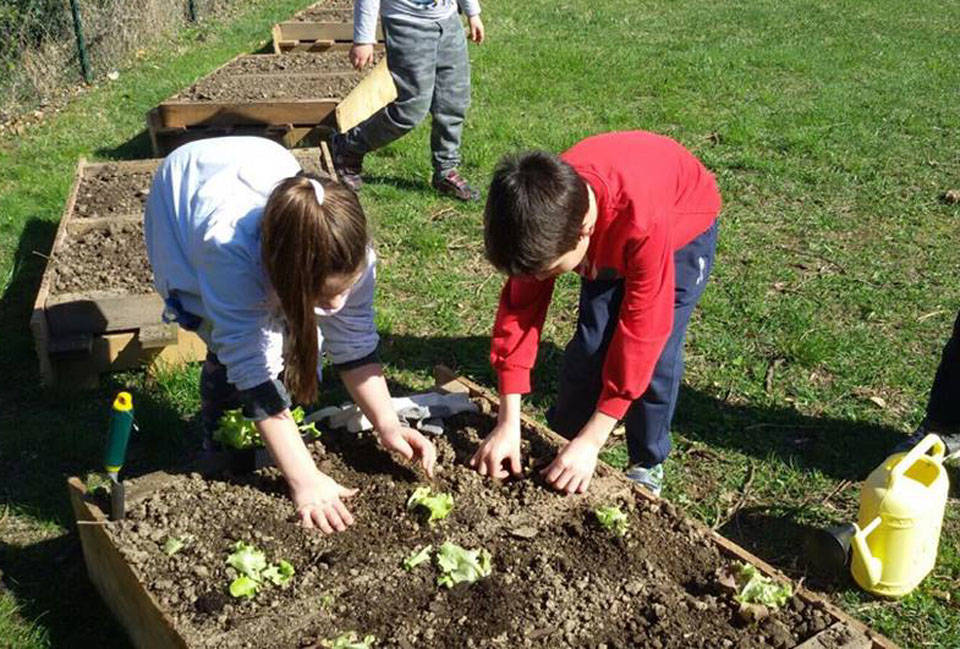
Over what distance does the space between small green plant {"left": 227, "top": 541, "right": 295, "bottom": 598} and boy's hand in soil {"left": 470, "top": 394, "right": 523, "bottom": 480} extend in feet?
2.44

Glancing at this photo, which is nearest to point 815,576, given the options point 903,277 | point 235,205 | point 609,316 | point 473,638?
point 609,316

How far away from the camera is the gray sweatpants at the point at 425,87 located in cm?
633

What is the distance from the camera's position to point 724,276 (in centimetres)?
577

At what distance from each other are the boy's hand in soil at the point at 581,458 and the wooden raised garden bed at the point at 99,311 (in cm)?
211

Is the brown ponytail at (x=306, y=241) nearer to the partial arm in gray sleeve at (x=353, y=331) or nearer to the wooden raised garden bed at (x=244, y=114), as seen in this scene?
the partial arm in gray sleeve at (x=353, y=331)

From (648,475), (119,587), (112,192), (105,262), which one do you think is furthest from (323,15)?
(119,587)

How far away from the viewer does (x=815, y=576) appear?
3.53 metres

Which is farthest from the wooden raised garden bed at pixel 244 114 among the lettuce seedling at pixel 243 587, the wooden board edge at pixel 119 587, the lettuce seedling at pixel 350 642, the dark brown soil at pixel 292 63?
the lettuce seedling at pixel 350 642

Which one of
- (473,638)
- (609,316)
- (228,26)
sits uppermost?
(609,316)

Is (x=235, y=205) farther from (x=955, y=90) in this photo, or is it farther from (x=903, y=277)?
(x=955, y=90)

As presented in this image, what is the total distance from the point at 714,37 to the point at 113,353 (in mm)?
9254

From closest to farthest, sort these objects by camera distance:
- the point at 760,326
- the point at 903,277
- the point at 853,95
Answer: the point at 760,326 < the point at 903,277 < the point at 853,95

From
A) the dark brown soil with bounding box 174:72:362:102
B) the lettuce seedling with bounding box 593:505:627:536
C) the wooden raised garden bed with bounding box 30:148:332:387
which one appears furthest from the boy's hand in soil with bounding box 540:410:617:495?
the dark brown soil with bounding box 174:72:362:102

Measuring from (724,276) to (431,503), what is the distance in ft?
10.3
